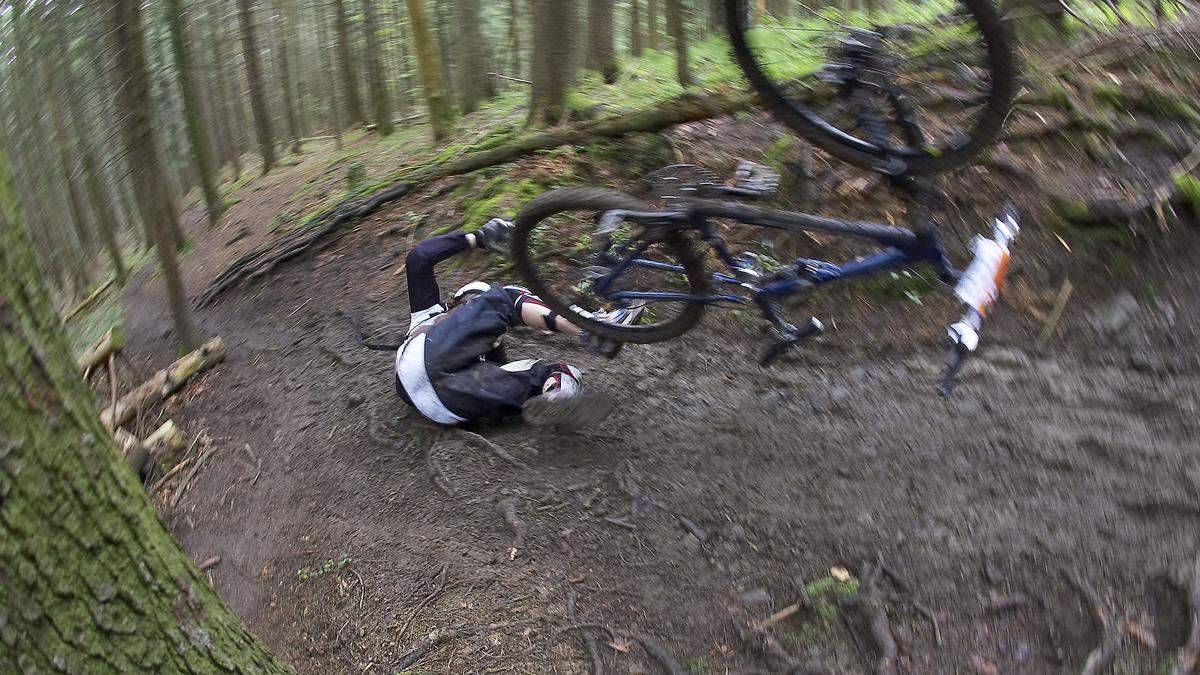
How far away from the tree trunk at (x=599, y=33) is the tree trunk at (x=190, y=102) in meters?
4.96

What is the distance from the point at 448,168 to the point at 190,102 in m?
5.20

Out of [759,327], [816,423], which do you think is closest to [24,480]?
[816,423]

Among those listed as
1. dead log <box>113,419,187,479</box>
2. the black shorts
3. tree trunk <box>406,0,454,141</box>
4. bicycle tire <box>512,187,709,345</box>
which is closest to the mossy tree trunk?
the black shorts

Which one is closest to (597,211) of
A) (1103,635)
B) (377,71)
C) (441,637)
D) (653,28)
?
(441,637)

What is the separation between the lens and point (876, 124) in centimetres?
345

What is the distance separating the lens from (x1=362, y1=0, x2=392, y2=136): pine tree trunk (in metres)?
13.6

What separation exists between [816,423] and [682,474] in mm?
883

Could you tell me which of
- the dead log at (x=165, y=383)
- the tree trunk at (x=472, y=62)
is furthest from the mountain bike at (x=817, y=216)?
the tree trunk at (x=472, y=62)

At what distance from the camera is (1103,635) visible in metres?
2.85

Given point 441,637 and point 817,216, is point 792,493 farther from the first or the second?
point 441,637

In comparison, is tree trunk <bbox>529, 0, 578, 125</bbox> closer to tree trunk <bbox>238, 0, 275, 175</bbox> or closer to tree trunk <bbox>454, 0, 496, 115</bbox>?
tree trunk <bbox>454, 0, 496, 115</bbox>

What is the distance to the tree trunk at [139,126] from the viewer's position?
5707 millimetres

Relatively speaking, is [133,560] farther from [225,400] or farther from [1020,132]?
[1020,132]

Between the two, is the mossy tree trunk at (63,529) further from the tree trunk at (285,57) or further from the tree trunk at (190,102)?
the tree trunk at (285,57)
